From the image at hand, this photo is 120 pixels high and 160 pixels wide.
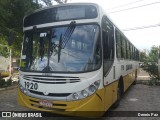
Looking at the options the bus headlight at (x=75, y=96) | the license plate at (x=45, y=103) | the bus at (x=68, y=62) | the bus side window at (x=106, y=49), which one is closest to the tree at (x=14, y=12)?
the bus at (x=68, y=62)

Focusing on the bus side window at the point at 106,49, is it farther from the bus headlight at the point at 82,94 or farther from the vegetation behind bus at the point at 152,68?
the vegetation behind bus at the point at 152,68

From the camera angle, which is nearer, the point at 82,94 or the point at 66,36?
the point at 82,94

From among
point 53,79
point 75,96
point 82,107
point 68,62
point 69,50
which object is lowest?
point 82,107

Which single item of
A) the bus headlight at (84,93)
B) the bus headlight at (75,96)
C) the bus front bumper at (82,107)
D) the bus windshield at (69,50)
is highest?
the bus windshield at (69,50)

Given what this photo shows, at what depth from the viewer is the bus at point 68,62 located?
5.88 meters

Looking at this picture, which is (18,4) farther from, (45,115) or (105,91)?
(105,91)

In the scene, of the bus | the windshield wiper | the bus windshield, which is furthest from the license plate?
the windshield wiper

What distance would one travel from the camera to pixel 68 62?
19.9ft

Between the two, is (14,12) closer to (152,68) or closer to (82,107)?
(82,107)

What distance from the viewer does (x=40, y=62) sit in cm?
651

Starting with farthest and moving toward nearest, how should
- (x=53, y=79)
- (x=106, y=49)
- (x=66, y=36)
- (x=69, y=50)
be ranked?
1. (x=106, y=49)
2. (x=66, y=36)
3. (x=69, y=50)
4. (x=53, y=79)

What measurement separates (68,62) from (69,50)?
302 mm

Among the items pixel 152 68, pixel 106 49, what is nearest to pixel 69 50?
pixel 106 49

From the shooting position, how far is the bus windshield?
6020 mm
